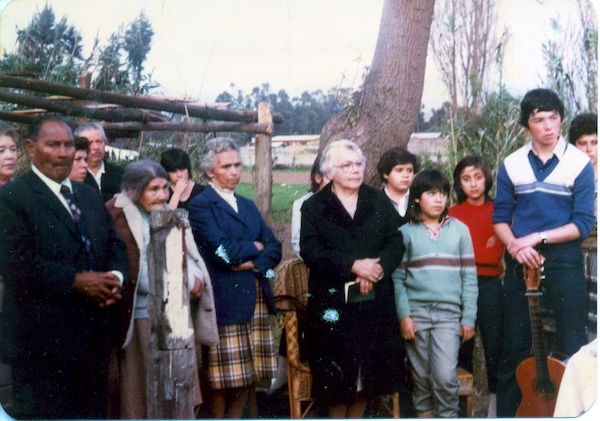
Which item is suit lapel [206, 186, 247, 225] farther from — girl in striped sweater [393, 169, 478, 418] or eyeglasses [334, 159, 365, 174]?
girl in striped sweater [393, 169, 478, 418]

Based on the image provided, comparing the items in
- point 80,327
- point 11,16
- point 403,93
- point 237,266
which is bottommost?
point 80,327

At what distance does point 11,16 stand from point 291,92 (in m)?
1.56

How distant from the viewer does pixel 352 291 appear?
4.28 m

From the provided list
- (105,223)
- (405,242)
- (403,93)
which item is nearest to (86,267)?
(105,223)

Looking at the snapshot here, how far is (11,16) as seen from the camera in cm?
438

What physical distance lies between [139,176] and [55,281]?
0.68 metres

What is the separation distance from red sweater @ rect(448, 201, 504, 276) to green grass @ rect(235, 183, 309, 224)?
847 mm

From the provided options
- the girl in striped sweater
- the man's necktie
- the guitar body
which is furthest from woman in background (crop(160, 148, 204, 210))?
the guitar body

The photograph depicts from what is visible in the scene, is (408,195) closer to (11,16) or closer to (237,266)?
(237,266)

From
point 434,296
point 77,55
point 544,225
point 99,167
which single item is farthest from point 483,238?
point 77,55

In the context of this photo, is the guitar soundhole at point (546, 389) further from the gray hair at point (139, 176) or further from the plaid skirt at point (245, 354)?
the gray hair at point (139, 176)

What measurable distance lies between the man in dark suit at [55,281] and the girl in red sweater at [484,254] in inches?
74.0

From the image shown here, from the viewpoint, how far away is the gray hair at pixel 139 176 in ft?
14.0

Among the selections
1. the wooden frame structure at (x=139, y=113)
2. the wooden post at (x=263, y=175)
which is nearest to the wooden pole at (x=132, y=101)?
the wooden frame structure at (x=139, y=113)
